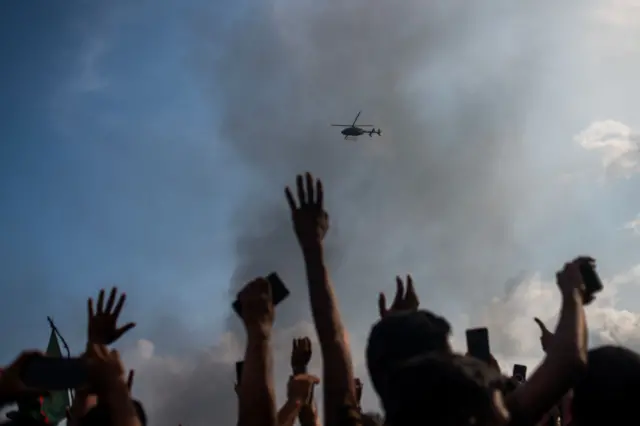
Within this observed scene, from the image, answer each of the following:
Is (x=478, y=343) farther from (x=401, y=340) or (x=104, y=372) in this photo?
(x=104, y=372)

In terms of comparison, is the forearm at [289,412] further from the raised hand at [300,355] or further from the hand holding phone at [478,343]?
the hand holding phone at [478,343]

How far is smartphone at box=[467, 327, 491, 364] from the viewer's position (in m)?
5.33

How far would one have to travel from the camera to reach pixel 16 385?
4.12 metres

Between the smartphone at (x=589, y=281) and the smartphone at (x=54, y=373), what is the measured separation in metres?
3.45

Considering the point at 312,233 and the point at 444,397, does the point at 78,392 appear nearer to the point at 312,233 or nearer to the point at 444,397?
the point at 312,233

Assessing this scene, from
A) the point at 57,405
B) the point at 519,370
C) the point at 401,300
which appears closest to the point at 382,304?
the point at 401,300

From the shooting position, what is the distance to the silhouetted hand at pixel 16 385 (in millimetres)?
4086

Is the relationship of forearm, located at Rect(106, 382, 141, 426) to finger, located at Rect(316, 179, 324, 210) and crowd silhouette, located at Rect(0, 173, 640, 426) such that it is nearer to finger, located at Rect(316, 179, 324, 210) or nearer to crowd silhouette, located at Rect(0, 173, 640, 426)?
crowd silhouette, located at Rect(0, 173, 640, 426)

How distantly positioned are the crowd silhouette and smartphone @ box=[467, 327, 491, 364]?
2 cm

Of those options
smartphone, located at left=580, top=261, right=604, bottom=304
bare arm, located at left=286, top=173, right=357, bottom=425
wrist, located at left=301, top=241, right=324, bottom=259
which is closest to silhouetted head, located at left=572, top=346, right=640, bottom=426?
smartphone, located at left=580, top=261, right=604, bottom=304

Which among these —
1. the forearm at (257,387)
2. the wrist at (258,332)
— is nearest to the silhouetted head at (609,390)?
the forearm at (257,387)

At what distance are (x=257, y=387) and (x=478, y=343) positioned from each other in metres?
2.18

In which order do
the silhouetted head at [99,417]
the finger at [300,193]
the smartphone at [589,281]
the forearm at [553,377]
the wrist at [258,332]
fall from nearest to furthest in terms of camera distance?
the forearm at [553,377] → the silhouetted head at [99,417] → the wrist at [258,332] → the smartphone at [589,281] → the finger at [300,193]

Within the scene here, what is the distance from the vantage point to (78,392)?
17.8 feet
